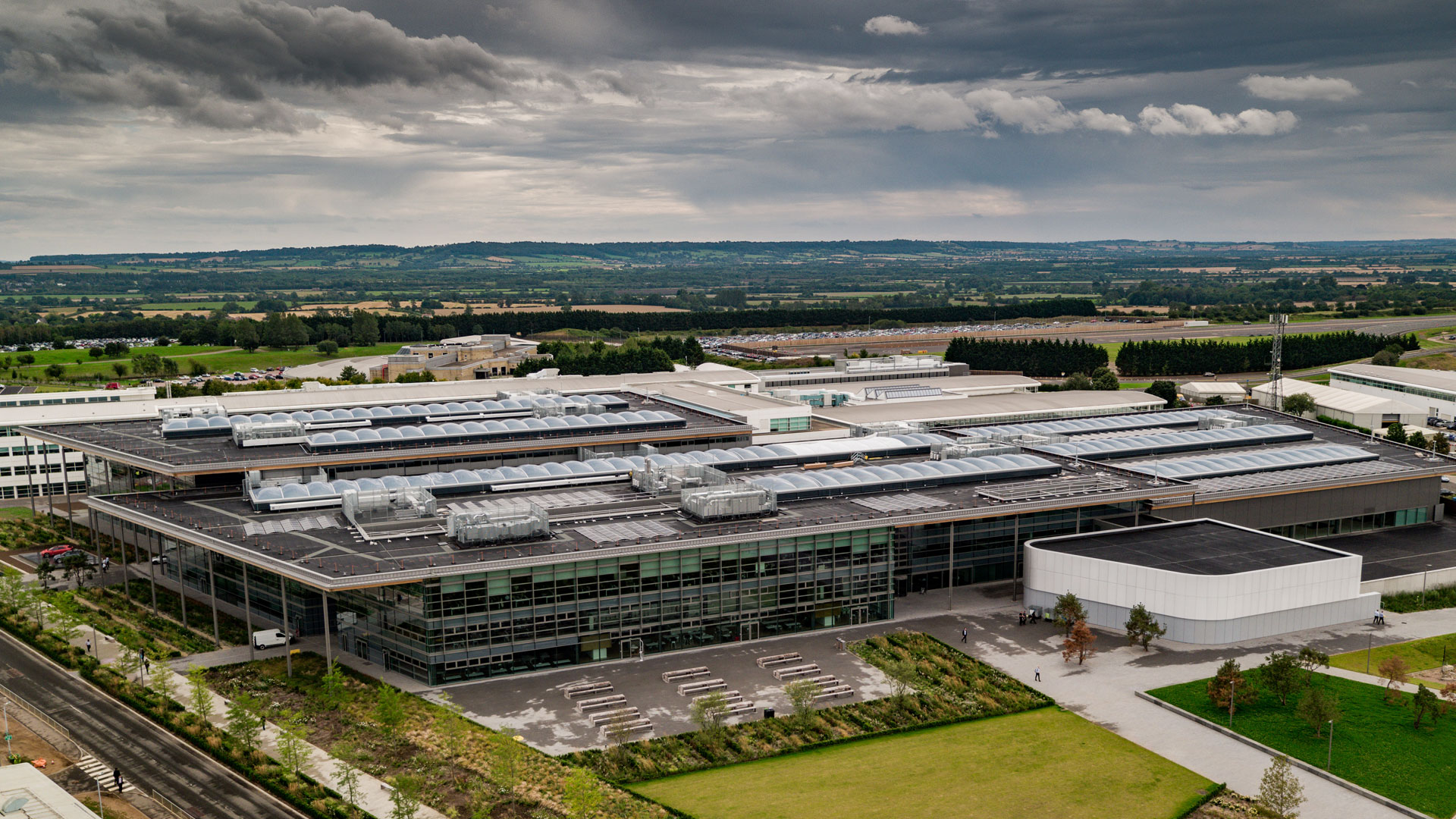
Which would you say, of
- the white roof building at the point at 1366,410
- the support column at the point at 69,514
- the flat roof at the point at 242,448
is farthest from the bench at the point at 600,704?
the white roof building at the point at 1366,410

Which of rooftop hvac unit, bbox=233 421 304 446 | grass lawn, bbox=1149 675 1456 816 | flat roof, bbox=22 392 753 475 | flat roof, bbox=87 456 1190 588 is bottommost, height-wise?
grass lawn, bbox=1149 675 1456 816

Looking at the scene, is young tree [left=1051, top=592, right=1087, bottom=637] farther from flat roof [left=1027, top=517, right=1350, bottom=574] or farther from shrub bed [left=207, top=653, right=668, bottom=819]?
shrub bed [left=207, top=653, right=668, bottom=819]

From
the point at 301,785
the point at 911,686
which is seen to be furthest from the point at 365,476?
the point at 911,686

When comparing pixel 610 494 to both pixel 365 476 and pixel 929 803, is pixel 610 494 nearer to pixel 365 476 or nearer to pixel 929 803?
pixel 365 476

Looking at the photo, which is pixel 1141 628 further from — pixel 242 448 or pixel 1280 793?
pixel 242 448

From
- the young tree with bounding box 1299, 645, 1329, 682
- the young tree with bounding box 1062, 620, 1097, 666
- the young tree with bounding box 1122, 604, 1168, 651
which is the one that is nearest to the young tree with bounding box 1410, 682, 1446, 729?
the young tree with bounding box 1299, 645, 1329, 682
